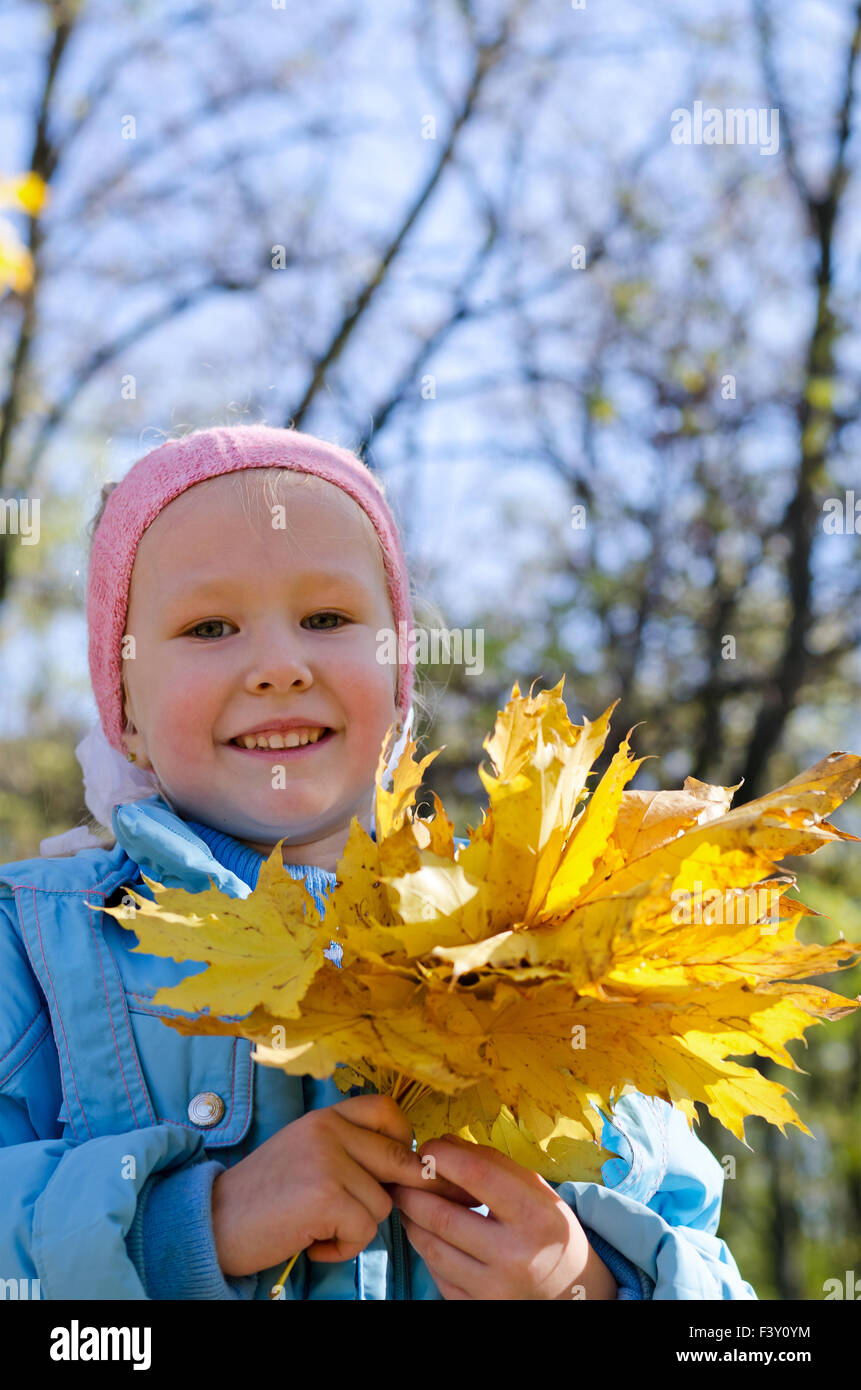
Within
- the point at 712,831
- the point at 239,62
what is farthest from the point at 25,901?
the point at 239,62

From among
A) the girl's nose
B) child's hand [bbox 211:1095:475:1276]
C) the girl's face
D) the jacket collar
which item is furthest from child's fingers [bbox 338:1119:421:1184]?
the girl's nose

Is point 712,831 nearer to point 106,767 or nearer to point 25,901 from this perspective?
point 25,901

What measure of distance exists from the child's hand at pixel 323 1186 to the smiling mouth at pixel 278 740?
595mm

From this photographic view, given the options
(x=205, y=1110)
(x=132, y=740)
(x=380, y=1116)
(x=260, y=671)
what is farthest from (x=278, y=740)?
(x=380, y=1116)

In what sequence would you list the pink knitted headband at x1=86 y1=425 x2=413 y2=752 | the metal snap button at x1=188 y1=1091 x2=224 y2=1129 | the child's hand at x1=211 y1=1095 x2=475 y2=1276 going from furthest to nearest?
the pink knitted headband at x1=86 y1=425 x2=413 y2=752
the metal snap button at x1=188 y1=1091 x2=224 y2=1129
the child's hand at x1=211 y1=1095 x2=475 y2=1276

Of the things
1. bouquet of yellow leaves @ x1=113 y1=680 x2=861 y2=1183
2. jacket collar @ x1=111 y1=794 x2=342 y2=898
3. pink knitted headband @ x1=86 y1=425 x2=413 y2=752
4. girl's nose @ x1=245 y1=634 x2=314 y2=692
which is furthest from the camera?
pink knitted headband @ x1=86 y1=425 x2=413 y2=752

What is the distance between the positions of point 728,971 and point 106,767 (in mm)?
1340

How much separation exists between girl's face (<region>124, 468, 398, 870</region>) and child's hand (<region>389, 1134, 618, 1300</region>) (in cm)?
60

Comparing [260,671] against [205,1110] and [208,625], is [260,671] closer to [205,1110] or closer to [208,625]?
[208,625]

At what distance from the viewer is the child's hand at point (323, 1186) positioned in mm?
1414

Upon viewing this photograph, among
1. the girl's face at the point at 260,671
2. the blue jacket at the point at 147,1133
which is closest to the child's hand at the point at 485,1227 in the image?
the blue jacket at the point at 147,1133

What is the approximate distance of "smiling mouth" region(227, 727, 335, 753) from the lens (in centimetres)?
188

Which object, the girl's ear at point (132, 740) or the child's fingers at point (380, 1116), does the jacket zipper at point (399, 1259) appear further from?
the girl's ear at point (132, 740)

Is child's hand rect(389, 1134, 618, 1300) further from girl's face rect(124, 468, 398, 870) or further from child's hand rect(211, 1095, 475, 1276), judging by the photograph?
girl's face rect(124, 468, 398, 870)
